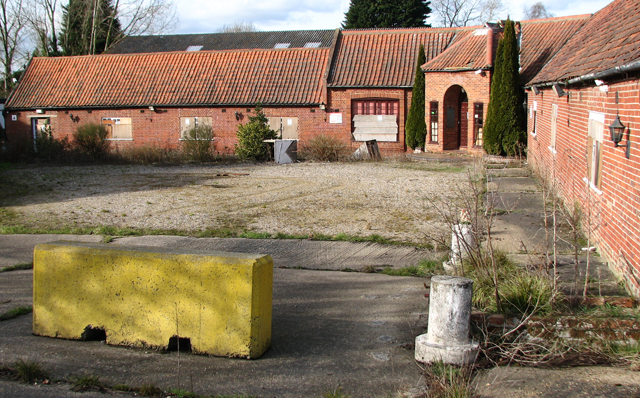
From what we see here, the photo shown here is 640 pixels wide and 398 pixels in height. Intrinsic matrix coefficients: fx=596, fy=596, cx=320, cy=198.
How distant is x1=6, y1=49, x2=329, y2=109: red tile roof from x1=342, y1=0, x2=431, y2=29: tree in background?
640 inches

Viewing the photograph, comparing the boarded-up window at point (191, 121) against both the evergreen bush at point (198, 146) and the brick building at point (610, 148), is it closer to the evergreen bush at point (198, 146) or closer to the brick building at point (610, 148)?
the evergreen bush at point (198, 146)

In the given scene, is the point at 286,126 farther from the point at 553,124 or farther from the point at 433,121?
the point at 553,124

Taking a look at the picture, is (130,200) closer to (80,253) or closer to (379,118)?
(80,253)

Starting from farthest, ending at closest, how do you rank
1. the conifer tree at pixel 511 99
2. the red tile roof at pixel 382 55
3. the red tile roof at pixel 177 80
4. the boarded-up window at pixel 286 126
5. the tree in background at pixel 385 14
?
the tree in background at pixel 385 14, the red tile roof at pixel 177 80, the boarded-up window at pixel 286 126, the red tile roof at pixel 382 55, the conifer tree at pixel 511 99

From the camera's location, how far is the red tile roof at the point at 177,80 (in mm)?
29375

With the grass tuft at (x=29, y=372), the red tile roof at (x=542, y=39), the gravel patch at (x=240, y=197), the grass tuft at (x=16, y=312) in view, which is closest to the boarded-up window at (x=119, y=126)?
the gravel patch at (x=240, y=197)

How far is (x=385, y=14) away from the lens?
149ft

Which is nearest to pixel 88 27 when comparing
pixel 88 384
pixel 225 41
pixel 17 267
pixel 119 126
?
pixel 225 41

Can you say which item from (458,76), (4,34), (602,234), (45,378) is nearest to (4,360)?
(45,378)

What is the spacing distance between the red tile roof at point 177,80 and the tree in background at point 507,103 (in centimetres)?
895

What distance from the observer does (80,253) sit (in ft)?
17.5

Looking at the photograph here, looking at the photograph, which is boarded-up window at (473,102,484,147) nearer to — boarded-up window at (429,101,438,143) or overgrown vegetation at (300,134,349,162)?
boarded-up window at (429,101,438,143)

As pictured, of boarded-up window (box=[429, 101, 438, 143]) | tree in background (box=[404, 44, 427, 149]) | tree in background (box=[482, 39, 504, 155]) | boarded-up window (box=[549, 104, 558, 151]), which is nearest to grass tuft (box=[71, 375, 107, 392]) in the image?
boarded-up window (box=[549, 104, 558, 151])

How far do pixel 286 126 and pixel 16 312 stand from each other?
77.1ft
